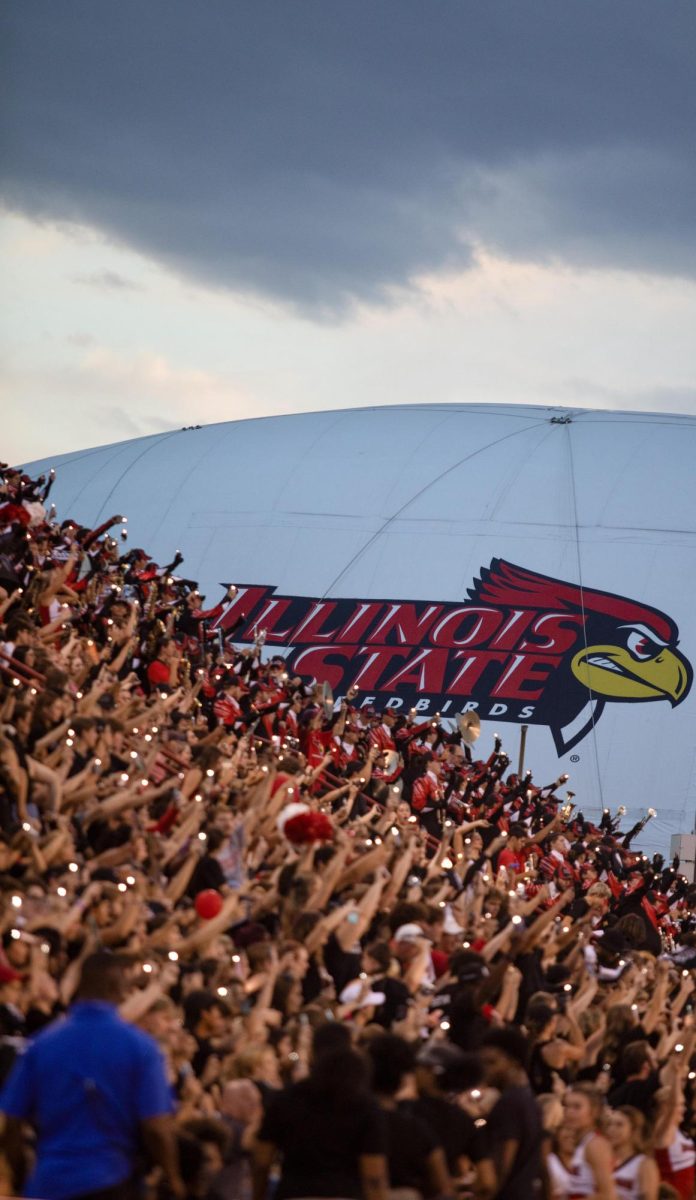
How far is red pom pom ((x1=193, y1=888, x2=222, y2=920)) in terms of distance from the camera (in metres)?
9.40

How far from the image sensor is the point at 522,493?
40.7 meters

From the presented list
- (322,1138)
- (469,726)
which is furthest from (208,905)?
(469,726)

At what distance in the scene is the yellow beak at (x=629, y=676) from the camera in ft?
119

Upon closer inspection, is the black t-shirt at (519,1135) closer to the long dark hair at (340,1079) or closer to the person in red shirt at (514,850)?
the long dark hair at (340,1079)

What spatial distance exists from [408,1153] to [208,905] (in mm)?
3638

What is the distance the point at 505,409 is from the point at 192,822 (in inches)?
1425

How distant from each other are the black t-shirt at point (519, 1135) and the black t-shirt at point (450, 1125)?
86mm

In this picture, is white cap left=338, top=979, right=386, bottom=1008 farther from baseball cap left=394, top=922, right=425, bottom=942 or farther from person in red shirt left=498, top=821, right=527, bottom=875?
person in red shirt left=498, top=821, right=527, bottom=875

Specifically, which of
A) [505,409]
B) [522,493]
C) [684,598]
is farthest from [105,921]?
[505,409]

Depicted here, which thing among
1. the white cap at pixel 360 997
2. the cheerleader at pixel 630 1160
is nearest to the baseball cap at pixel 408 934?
the white cap at pixel 360 997

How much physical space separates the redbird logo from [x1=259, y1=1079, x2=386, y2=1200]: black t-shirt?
98.8 ft

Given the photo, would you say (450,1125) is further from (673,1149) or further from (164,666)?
(164,666)

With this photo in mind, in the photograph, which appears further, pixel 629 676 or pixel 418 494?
pixel 418 494

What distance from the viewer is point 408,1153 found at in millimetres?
5945
